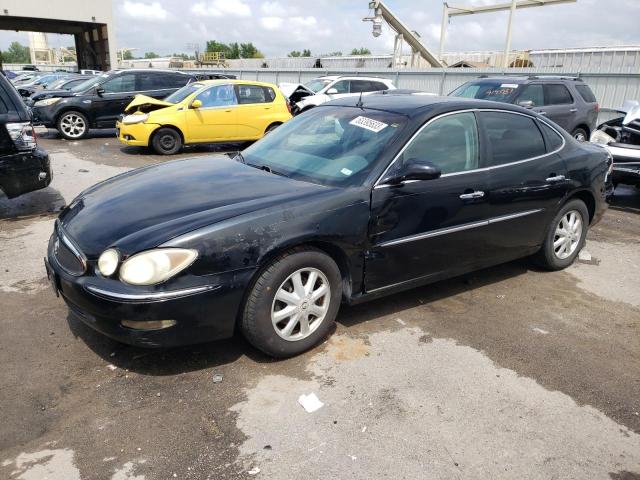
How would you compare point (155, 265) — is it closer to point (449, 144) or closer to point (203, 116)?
point (449, 144)

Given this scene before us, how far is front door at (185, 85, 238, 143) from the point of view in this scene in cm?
1134

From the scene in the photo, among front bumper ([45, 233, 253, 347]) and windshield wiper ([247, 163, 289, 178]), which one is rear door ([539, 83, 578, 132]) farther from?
front bumper ([45, 233, 253, 347])

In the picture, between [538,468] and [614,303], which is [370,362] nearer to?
[538,468]

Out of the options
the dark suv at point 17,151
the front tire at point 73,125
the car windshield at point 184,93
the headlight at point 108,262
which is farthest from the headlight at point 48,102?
the headlight at point 108,262

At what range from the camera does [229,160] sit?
4395 millimetres

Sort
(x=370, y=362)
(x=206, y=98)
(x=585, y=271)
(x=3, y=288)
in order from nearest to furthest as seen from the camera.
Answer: (x=370, y=362) → (x=3, y=288) → (x=585, y=271) → (x=206, y=98)

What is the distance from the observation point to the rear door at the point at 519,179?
423 centimetres

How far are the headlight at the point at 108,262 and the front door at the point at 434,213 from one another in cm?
161

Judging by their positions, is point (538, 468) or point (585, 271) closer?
point (538, 468)

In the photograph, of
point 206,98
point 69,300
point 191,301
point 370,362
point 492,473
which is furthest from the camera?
point 206,98

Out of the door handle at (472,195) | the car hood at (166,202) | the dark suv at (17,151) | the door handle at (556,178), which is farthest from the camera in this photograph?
the dark suv at (17,151)

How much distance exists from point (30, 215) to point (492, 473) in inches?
247

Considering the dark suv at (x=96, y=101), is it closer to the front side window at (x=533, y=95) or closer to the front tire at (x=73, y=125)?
the front tire at (x=73, y=125)

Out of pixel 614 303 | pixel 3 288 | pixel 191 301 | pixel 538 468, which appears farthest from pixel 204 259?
pixel 614 303
